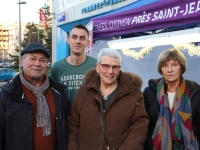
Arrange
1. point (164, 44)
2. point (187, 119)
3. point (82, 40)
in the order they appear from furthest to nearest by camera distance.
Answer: point (164, 44)
point (82, 40)
point (187, 119)

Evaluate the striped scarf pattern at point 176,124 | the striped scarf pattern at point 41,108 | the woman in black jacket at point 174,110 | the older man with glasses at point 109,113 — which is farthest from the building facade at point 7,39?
the striped scarf pattern at point 176,124

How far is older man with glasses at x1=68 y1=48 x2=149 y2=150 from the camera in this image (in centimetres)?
235

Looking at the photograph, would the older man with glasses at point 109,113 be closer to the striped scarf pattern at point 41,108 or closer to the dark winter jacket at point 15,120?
the striped scarf pattern at point 41,108

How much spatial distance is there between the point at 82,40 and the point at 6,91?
1254mm

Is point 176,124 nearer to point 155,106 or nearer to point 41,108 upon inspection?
point 155,106

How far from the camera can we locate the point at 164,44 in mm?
4590

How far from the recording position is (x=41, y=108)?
7.82ft

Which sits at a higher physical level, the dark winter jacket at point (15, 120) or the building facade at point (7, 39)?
the building facade at point (7, 39)

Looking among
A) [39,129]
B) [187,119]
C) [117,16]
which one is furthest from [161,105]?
[117,16]

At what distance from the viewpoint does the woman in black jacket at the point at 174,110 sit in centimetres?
244

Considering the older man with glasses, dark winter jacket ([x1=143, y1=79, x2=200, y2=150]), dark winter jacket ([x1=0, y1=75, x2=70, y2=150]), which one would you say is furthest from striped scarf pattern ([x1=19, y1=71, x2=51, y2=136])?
dark winter jacket ([x1=143, y1=79, x2=200, y2=150])

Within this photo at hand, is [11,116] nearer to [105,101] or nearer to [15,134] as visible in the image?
[15,134]

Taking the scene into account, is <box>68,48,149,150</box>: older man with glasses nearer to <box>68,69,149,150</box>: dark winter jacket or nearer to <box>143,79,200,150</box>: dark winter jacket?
<box>68,69,149,150</box>: dark winter jacket

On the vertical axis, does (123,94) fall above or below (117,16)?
below
